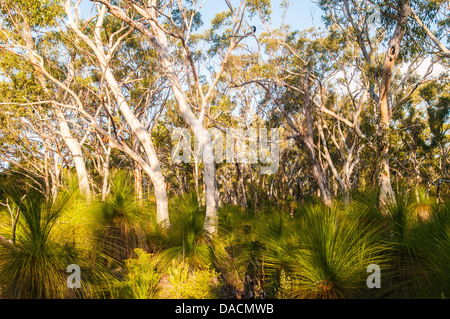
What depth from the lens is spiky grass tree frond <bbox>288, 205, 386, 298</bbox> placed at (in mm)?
3254

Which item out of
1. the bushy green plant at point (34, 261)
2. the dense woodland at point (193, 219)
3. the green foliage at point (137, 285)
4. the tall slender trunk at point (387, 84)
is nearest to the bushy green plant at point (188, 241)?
the dense woodland at point (193, 219)

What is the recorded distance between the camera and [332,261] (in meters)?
3.29

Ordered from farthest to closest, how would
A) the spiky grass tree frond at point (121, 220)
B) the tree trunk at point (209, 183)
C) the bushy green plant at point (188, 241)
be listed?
the tree trunk at point (209, 183)
the spiky grass tree frond at point (121, 220)
the bushy green plant at point (188, 241)

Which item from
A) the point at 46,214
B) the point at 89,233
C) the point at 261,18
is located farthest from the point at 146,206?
the point at 261,18

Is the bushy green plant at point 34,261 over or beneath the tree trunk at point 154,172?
beneath

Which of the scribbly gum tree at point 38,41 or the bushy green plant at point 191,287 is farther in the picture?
the scribbly gum tree at point 38,41

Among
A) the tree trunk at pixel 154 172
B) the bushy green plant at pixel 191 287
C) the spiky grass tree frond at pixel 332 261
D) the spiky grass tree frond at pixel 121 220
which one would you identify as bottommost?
the bushy green plant at pixel 191 287

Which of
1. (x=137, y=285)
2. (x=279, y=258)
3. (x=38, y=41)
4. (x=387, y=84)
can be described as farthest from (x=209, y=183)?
(x=38, y=41)

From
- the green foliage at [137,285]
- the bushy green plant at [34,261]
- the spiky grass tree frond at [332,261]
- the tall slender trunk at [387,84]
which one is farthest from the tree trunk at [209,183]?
the tall slender trunk at [387,84]

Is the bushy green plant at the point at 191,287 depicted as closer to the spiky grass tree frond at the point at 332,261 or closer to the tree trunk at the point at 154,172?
the spiky grass tree frond at the point at 332,261

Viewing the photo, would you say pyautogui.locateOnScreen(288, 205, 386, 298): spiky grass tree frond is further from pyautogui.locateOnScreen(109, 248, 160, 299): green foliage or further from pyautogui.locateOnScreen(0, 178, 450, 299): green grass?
pyautogui.locateOnScreen(109, 248, 160, 299): green foliage

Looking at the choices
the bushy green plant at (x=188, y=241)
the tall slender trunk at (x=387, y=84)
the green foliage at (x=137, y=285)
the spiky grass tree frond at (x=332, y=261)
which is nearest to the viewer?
the spiky grass tree frond at (x=332, y=261)

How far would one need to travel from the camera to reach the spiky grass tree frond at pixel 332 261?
3.25 m

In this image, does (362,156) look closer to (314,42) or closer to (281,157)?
(281,157)
